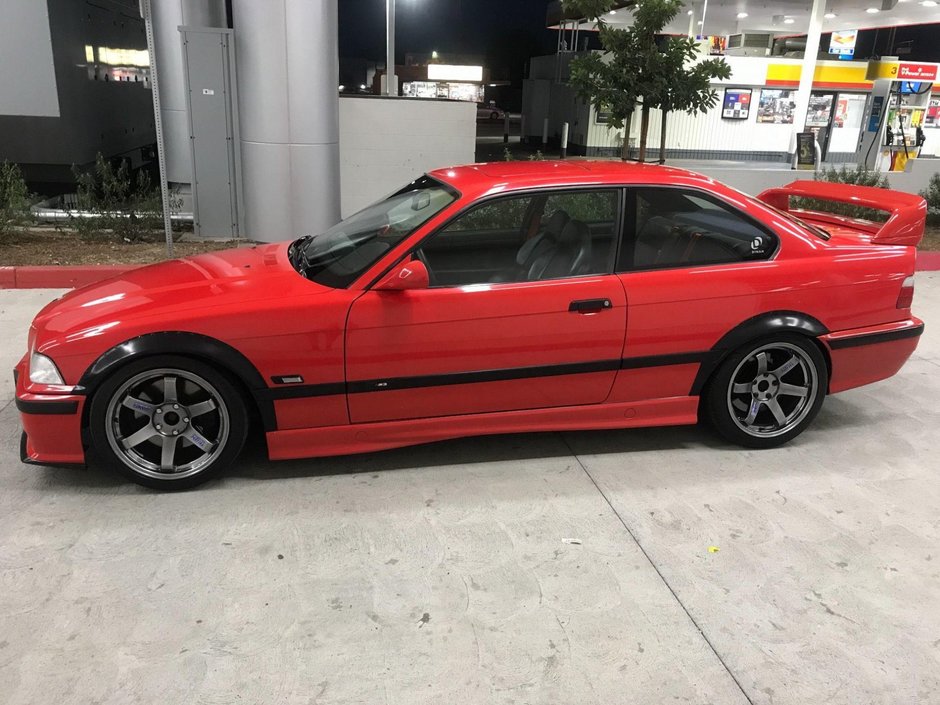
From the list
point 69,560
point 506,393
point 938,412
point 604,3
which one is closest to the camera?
point 69,560

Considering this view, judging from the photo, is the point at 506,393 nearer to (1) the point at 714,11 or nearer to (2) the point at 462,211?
(2) the point at 462,211

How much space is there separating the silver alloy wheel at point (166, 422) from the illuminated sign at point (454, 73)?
30.4 m

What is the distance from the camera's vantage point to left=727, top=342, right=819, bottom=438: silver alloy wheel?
12.4ft

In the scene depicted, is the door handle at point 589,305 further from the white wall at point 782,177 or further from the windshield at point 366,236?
the white wall at point 782,177

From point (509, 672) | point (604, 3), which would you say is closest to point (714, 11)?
point (604, 3)

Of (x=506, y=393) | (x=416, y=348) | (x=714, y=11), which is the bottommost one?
(x=506, y=393)

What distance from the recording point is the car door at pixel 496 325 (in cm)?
328

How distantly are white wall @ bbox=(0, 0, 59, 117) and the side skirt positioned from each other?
8773 mm

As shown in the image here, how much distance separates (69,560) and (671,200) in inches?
123

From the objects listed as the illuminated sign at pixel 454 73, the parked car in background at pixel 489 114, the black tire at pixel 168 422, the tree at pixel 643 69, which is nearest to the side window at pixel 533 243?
the black tire at pixel 168 422

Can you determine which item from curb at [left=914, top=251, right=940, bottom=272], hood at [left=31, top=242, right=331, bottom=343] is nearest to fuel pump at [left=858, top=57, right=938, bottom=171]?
curb at [left=914, top=251, right=940, bottom=272]

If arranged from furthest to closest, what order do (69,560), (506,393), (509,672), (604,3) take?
(604,3)
(506,393)
(69,560)
(509,672)

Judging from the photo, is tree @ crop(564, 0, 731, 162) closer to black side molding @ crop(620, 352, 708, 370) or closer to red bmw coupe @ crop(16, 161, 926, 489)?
red bmw coupe @ crop(16, 161, 926, 489)

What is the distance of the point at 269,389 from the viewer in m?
3.22
